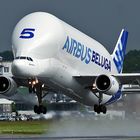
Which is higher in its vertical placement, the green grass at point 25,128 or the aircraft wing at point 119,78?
the aircraft wing at point 119,78

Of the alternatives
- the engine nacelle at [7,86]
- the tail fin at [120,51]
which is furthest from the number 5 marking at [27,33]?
the tail fin at [120,51]

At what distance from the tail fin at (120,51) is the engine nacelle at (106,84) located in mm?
7905

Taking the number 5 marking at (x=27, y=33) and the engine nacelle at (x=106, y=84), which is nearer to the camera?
the number 5 marking at (x=27, y=33)

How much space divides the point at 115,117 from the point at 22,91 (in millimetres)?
9324

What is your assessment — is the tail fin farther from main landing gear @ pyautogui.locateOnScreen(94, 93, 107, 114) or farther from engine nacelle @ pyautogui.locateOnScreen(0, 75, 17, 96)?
engine nacelle @ pyautogui.locateOnScreen(0, 75, 17, 96)

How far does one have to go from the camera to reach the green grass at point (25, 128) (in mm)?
74812

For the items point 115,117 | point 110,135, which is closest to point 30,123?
point 115,117

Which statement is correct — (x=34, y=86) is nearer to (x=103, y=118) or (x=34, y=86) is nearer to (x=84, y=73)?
(x=84, y=73)

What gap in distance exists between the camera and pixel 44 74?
192 feet

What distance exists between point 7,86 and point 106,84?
710 cm

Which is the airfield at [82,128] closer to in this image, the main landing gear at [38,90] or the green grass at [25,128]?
the green grass at [25,128]

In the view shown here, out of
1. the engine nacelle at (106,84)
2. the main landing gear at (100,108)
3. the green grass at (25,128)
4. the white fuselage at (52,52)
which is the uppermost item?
the white fuselage at (52,52)

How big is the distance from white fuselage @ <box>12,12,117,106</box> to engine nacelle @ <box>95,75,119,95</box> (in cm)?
131

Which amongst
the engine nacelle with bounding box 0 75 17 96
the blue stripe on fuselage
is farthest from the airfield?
the blue stripe on fuselage
